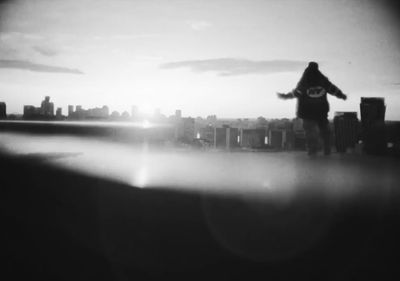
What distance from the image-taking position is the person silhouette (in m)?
12.3

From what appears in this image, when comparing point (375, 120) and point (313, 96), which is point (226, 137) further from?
point (313, 96)

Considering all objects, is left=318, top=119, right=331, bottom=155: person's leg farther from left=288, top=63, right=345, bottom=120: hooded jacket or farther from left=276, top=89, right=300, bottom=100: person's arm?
left=276, top=89, right=300, bottom=100: person's arm

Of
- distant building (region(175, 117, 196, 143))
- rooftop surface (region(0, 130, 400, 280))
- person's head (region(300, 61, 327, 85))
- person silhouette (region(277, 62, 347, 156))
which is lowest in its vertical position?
rooftop surface (region(0, 130, 400, 280))

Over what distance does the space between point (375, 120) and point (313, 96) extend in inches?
178

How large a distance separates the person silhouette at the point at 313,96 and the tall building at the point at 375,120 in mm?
3493

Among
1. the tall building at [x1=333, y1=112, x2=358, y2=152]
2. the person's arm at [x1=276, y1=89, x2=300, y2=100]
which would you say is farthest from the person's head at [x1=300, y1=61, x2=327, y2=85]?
the tall building at [x1=333, y1=112, x2=358, y2=152]

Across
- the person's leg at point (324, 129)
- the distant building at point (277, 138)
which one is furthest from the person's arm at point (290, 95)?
the distant building at point (277, 138)

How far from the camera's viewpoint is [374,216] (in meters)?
5.54

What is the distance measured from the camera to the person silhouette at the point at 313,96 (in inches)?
486

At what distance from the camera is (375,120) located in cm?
1557

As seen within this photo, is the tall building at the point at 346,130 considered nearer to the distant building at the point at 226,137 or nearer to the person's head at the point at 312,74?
the person's head at the point at 312,74

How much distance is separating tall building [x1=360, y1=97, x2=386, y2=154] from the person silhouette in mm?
3493

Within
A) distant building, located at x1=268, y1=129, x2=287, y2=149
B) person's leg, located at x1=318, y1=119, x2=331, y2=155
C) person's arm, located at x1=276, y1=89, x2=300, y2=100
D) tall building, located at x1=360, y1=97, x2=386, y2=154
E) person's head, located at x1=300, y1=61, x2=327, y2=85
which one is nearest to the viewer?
person's head, located at x1=300, y1=61, x2=327, y2=85

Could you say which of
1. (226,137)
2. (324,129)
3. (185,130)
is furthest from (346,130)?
(185,130)
